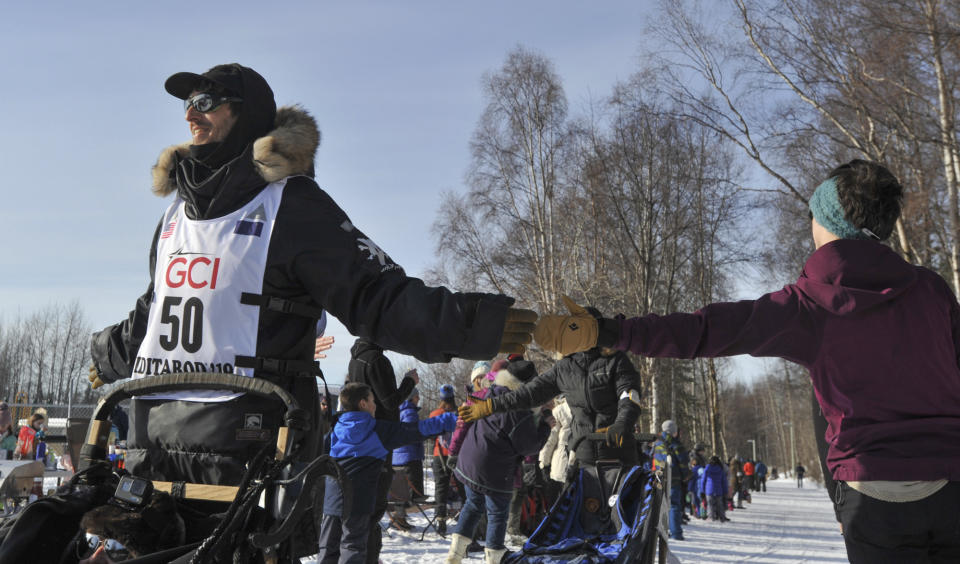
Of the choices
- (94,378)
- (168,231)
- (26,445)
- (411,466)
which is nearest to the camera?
(168,231)

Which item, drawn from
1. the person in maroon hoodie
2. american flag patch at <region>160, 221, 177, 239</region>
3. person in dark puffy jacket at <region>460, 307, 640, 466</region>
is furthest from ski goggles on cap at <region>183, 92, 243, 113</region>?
person in dark puffy jacket at <region>460, 307, 640, 466</region>

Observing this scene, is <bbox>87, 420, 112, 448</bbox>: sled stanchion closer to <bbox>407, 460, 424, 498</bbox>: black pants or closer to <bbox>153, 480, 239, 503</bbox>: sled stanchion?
<bbox>153, 480, 239, 503</bbox>: sled stanchion

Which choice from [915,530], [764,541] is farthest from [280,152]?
[764,541]

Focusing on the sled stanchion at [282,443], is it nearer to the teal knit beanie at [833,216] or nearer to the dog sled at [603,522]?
the teal knit beanie at [833,216]

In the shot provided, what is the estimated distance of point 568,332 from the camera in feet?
9.89

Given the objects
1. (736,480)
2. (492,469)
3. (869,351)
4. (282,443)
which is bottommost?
(736,480)

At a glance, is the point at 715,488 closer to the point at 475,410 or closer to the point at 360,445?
the point at 475,410

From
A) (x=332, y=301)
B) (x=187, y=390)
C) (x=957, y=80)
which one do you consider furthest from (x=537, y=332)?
(x=957, y=80)

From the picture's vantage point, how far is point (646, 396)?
903 inches

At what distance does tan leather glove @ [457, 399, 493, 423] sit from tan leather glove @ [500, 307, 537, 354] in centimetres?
313

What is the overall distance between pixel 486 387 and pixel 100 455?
19.3 ft

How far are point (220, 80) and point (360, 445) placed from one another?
340 cm

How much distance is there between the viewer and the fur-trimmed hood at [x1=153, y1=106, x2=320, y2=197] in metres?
2.64

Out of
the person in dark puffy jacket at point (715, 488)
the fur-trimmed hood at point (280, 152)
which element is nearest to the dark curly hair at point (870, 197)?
the fur-trimmed hood at point (280, 152)
